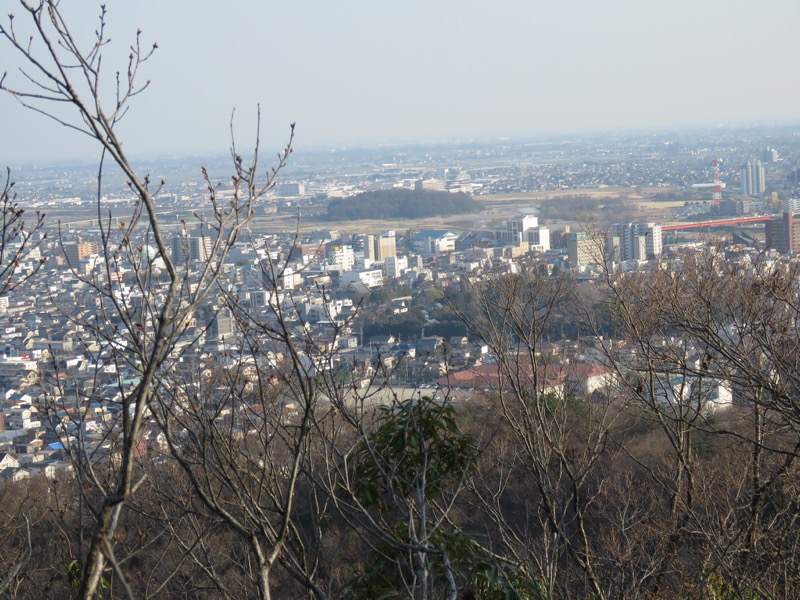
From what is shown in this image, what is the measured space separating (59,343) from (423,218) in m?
26.9

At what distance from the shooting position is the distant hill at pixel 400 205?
121 feet

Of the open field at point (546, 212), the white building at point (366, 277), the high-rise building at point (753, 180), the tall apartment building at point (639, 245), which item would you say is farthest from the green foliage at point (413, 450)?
the high-rise building at point (753, 180)

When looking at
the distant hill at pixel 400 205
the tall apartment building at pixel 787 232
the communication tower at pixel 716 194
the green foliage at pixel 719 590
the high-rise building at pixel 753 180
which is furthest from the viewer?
the distant hill at pixel 400 205

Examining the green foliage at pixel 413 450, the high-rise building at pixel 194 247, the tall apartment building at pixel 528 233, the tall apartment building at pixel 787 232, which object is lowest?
the tall apartment building at pixel 528 233

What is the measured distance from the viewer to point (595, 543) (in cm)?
710

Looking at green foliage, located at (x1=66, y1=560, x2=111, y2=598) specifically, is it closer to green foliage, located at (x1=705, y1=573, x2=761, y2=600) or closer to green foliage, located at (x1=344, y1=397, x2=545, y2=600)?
green foliage, located at (x1=344, y1=397, x2=545, y2=600)

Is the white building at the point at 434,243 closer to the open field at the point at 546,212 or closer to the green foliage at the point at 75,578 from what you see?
the open field at the point at 546,212

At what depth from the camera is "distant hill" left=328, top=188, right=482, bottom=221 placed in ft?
121

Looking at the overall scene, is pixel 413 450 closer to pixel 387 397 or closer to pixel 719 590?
pixel 387 397

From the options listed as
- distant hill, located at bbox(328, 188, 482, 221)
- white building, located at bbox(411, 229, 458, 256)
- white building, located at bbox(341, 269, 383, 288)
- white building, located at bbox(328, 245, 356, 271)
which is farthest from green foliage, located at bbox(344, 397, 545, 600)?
distant hill, located at bbox(328, 188, 482, 221)

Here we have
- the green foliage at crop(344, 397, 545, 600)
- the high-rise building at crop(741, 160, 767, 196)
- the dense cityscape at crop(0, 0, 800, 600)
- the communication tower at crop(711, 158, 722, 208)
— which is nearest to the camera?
the dense cityscape at crop(0, 0, 800, 600)

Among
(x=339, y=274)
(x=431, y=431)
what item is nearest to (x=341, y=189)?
(x=339, y=274)

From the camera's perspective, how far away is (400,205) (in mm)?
38156

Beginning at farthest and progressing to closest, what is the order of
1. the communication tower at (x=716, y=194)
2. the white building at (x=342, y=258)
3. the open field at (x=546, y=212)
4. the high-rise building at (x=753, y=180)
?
1. the high-rise building at (x=753, y=180)
2. the communication tower at (x=716, y=194)
3. the open field at (x=546, y=212)
4. the white building at (x=342, y=258)
